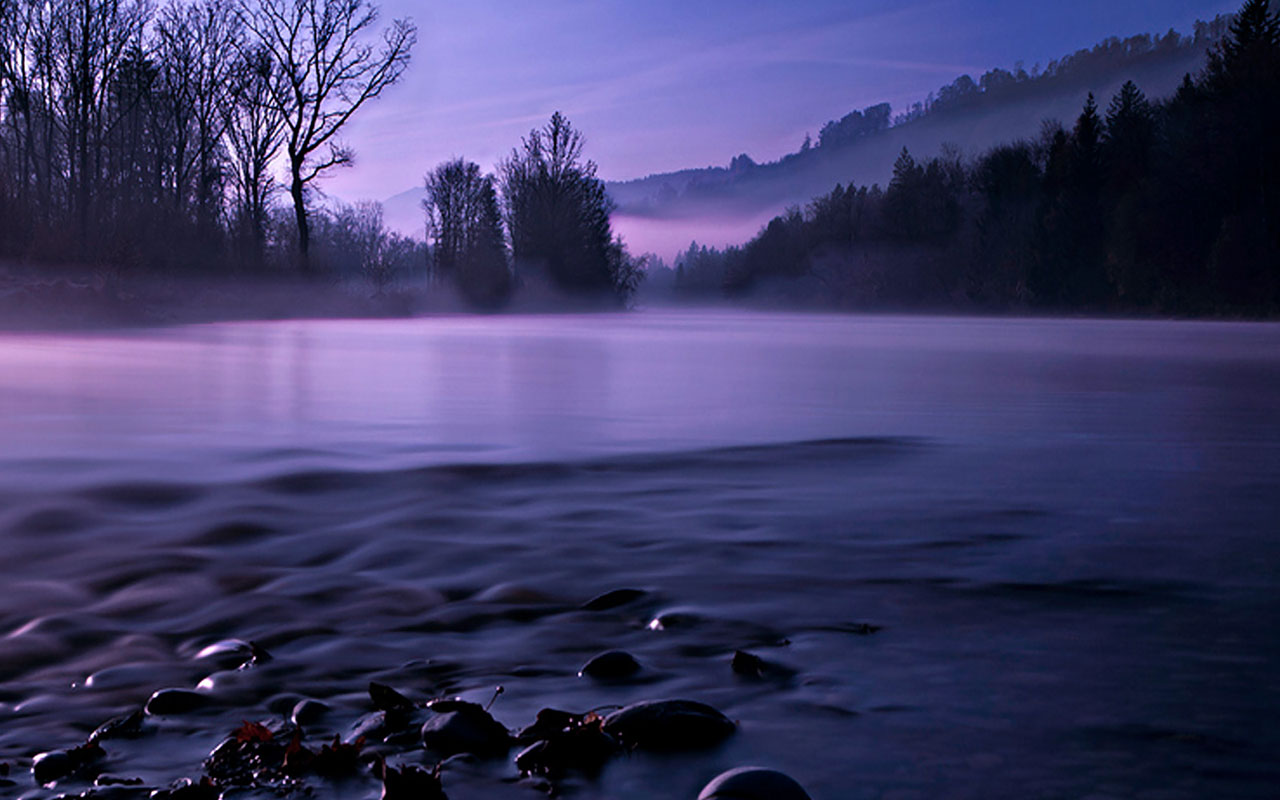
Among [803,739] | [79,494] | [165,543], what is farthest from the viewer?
[79,494]

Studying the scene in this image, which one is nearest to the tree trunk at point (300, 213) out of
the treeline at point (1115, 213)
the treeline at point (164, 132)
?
the treeline at point (164, 132)

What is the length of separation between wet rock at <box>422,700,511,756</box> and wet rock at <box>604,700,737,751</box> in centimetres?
17

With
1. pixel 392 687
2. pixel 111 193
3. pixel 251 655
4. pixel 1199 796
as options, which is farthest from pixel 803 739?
pixel 111 193

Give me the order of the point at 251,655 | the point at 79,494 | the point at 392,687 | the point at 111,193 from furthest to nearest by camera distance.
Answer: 1. the point at 111,193
2. the point at 79,494
3. the point at 251,655
4. the point at 392,687

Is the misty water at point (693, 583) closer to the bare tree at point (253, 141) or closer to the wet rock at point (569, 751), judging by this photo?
the wet rock at point (569, 751)

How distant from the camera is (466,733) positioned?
1.51 metres

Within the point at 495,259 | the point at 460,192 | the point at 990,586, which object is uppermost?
the point at 460,192

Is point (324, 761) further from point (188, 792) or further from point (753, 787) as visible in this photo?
point (753, 787)

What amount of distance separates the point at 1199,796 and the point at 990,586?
3.96 feet

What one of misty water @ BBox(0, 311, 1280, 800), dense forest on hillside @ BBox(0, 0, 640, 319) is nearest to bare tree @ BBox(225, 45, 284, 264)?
dense forest on hillside @ BBox(0, 0, 640, 319)

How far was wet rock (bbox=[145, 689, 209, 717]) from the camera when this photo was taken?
1.67 meters

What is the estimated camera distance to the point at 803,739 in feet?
5.28

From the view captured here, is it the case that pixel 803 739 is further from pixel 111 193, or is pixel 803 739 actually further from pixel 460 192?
pixel 460 192

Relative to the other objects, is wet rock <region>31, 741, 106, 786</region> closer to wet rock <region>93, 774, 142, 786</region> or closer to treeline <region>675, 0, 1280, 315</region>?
wet rock <region>93, 774, 142, 786</region>
